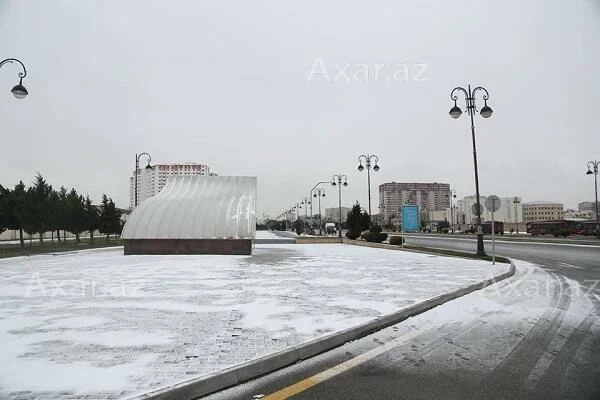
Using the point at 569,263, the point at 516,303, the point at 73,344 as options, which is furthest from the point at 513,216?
the point at 73,344

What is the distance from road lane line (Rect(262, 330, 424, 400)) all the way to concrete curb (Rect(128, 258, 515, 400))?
0.53 metres

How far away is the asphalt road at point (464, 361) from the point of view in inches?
175

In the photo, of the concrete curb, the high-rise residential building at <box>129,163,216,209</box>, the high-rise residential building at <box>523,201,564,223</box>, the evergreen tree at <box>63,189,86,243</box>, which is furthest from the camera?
the high-rise residential building at <box>523,201,564,223</box>

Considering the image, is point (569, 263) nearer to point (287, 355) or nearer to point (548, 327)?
point (548, 327)

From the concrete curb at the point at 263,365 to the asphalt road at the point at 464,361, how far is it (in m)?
0.12

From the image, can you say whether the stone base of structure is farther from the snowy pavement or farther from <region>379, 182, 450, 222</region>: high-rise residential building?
<region>379, 182, 450, 222</region>: high-rise residential building

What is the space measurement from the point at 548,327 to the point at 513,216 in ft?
353

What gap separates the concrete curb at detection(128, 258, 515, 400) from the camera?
4242 mm

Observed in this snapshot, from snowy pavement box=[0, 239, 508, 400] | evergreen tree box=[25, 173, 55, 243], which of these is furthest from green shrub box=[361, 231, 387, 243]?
evergreen tree box=[25, 173, 55, 243]

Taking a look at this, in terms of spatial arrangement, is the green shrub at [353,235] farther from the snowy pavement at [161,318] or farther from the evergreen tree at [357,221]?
the snowy pavement at [161,318]

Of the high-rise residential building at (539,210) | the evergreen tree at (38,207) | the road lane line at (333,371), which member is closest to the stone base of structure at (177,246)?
the evergreen tree at (38,207)

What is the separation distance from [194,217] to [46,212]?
53.0ft

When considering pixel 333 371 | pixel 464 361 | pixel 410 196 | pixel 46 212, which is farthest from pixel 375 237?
pixel 410 196

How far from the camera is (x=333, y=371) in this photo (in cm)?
509
